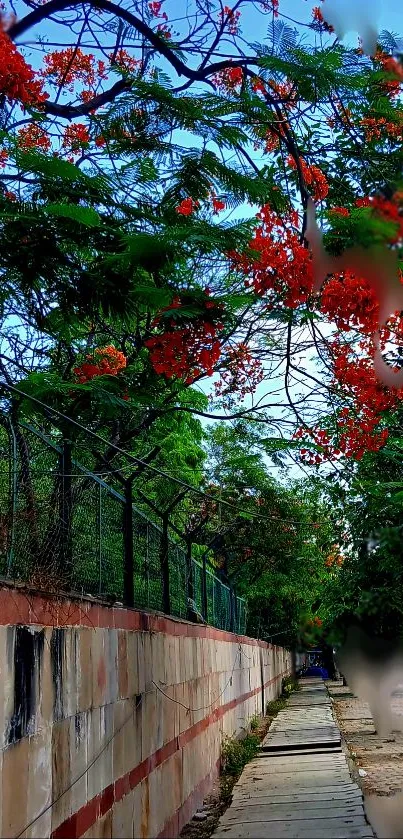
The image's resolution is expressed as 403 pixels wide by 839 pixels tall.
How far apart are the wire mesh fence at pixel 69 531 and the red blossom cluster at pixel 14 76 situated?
7.97ft

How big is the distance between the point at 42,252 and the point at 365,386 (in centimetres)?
349

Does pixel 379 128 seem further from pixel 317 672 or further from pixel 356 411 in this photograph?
pixel 317 672

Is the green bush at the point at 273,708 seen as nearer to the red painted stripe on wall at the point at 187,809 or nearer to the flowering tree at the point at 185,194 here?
the red painted stripe on wall at the point at 187,809

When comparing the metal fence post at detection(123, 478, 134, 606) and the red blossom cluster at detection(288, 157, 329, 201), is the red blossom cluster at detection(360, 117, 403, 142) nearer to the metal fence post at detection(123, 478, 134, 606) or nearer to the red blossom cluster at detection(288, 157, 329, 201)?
the red blossom cluster at detection(288, 157, 329, 201)

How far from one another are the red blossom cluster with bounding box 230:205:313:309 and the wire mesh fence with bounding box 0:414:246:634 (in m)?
1.85

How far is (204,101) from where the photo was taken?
6.87 m

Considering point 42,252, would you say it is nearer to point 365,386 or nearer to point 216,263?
point 216,263

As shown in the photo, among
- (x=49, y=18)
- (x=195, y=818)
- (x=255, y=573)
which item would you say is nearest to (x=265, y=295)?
(x=49, y=18)

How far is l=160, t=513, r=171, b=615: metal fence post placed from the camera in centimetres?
1045

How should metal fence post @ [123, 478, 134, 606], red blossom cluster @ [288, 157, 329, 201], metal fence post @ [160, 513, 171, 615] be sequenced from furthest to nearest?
metal fence post @ [160, 513, 171, 615] → metal fence post @ [123, 478, 134, 606] → red blossom cluster @ [288, 157, 329, 201]

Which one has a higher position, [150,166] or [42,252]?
[150,166]

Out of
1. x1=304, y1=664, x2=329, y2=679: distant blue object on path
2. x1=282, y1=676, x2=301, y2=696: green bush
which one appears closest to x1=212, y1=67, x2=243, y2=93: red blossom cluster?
x1=282, y1=676, x2=301, y2=696: green bush

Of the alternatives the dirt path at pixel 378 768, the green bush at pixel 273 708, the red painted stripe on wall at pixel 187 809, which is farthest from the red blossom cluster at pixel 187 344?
the green bush at pixel 273 708

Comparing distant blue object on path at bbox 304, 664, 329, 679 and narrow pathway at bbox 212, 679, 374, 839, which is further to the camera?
distant blue object on path at bbox 304, 664, 329, 679
